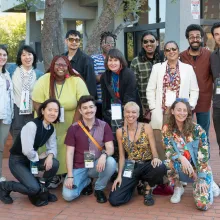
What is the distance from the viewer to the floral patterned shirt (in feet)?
16.0

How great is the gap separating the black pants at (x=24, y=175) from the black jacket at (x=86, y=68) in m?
1.25

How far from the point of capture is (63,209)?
4.92 metres

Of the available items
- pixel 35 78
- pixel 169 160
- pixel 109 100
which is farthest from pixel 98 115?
pixel 169 160

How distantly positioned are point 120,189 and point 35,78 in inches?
83.9

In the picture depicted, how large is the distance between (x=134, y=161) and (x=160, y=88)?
3.39ft

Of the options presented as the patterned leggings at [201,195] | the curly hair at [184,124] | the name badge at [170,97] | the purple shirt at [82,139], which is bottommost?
the patterned leggings at [201,195]

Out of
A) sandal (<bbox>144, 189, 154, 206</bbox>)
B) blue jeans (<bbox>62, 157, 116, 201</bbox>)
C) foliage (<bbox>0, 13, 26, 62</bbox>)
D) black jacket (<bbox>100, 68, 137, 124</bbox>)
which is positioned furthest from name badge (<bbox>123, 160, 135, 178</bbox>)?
foliage (<bbox>0, 13, 26, 62</bbox>)

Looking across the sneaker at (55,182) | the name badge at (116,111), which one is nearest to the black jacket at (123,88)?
the name badge at (116,111)

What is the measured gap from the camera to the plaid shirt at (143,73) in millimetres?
5793

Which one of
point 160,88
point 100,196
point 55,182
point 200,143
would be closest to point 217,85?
point 160,88

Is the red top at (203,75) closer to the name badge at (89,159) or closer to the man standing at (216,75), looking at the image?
the man standing at (216,75)

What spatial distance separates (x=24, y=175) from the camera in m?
5.05

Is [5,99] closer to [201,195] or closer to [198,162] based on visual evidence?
[198,162]

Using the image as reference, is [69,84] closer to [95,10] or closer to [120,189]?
[120,189]
